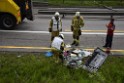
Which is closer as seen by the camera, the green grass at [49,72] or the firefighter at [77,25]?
the green grass at [49,72]

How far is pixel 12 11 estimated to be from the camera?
1811 centimetres

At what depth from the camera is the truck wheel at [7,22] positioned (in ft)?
60.0

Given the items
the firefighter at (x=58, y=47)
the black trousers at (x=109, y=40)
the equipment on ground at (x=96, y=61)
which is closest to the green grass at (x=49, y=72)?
the equipment on ground at (x=96, y=61)

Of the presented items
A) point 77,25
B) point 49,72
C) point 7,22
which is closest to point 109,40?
point 77,25

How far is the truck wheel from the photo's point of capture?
720 inches

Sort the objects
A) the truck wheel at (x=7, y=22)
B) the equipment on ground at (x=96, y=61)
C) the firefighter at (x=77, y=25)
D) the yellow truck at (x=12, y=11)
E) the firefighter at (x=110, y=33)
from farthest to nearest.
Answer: the truck wheel at (x=7, y=22), the yellow truck at (x=12, y=11), the firefighter at (x=77, y=25), the firefighter at (x=110, y=33), the equipment on ground at (x=96, y=61)

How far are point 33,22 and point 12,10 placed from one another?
2635mm

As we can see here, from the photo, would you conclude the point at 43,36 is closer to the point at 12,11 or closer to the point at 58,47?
the point at 12,11

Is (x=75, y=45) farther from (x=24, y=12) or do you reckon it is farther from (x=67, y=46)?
(x=24, y=12)

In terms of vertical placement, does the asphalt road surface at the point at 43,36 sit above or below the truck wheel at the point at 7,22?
below

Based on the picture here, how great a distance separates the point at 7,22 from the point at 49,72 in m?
7.28

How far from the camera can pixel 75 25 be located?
50.0ft

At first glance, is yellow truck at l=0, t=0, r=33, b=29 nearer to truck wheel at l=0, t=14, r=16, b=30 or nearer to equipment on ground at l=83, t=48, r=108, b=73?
truck wheel at l=0, t=14, r=16, b=30

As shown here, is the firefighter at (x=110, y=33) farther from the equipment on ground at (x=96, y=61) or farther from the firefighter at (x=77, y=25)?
the equipment on ground at (x=96, y=61)
